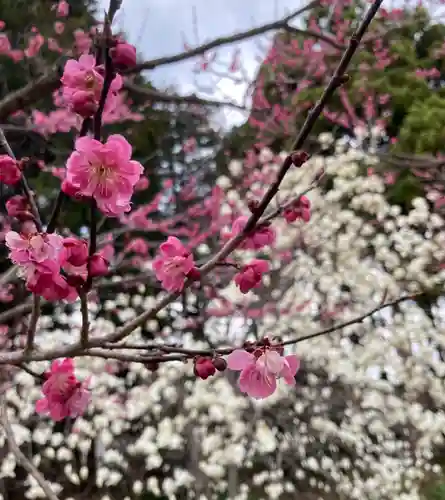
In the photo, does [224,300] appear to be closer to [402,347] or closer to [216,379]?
[216,379]

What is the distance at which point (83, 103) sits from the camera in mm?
764

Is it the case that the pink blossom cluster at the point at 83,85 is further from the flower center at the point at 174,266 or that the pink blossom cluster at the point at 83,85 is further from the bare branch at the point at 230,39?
the bare branch at the point at 230,39

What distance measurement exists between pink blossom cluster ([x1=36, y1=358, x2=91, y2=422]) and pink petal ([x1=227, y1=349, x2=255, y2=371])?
1.43 feet

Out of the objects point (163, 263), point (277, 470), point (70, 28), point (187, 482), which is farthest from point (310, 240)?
point (163, 263)

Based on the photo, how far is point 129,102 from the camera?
22.5 feet

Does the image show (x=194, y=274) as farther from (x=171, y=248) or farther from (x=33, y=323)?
(x=33, y=323)

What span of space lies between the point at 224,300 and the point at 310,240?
109 cm

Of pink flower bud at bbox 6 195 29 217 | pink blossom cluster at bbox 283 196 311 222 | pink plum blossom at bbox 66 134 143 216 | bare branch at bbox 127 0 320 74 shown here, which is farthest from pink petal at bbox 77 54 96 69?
bare branch at bbox 127 0 320 74

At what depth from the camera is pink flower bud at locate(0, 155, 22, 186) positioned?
2.88 ft

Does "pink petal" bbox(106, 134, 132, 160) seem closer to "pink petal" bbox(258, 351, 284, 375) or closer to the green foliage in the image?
"pink petal" bbox(258, 351, 284, 375)

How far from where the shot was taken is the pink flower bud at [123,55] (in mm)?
732

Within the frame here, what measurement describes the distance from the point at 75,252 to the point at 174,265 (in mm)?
187

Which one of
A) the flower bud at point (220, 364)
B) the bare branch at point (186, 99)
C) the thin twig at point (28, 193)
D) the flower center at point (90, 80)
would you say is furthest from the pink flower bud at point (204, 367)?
the bare branch at point (186, 99)

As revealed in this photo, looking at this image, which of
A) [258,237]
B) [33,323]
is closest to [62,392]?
[33,323]
